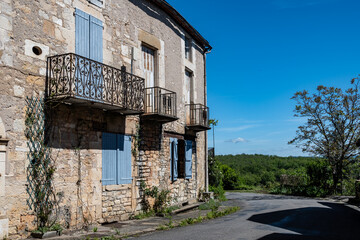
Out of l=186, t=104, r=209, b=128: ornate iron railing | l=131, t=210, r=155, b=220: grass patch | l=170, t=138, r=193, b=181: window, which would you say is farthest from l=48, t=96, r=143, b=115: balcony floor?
l=186, t=104, r=209, b=128: ornate iron railing

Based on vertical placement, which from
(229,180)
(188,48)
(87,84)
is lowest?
(229,180)

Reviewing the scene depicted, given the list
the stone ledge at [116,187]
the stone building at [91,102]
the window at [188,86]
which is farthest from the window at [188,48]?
the stone ledge at [116,187]

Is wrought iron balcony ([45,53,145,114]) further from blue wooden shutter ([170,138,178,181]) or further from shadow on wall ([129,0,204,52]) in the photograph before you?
blue wooden shutter ([170,138,178,181])

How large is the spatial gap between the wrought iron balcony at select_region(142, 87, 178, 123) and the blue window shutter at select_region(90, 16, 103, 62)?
2441 millimetres

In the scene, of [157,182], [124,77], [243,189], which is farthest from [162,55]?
[243,189]

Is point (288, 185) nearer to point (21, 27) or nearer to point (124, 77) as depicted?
point (124, 77)

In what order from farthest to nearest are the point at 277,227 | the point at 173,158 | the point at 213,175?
the point at 213,175 < the point at 173,158 < the point at 277,227

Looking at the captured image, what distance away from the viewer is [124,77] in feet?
33.1

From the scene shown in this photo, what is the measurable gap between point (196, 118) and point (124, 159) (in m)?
5.72

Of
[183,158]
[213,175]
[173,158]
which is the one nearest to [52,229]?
[173,158]

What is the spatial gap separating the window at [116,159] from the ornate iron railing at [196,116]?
4829 mm

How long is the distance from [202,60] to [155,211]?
8.50 meters

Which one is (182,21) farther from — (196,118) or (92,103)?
(92,103)

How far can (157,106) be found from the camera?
450 inches
